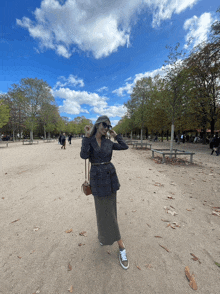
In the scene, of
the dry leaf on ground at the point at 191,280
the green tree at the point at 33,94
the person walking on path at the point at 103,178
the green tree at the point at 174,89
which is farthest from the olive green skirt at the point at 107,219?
the green tree at the point at 33,94

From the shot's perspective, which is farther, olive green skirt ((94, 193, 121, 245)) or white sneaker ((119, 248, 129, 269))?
olive green skirt ((94, 193, 121, 245))

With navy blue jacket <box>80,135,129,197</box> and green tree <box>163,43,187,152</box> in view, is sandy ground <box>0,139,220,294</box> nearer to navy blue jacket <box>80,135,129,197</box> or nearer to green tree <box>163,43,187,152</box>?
navy blue jacket <box>80,135,129,197</box>

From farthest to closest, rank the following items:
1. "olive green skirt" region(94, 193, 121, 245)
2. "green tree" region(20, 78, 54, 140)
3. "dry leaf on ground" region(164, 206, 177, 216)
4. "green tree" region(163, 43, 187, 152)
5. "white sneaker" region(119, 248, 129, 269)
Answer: "green tree" region(20, 78, 54, 140)
"green tree" region(163, 43, 187, 152)
"dry leaf on ground" region(164, 206, 177, 216)
"olive green skirt" region(94, 193, 121, 245)
"white sneaker" region(119, 248, 129, 269)

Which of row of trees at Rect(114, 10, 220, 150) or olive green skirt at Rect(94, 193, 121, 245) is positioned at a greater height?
row of trees at Rect(114, 10, 220, 150)

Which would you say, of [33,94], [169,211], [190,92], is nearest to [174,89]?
[190,92]

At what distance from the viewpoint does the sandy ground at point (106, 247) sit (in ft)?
5.64

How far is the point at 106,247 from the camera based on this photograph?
232 centimetres

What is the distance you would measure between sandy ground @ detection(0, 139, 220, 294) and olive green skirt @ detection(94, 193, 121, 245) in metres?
0.30

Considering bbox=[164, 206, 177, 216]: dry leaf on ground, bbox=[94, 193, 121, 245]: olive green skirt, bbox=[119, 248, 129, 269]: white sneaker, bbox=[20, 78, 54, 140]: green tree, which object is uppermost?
bbox=[20, 78, 54, 140]: green tree

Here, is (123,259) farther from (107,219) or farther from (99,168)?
(99,168)

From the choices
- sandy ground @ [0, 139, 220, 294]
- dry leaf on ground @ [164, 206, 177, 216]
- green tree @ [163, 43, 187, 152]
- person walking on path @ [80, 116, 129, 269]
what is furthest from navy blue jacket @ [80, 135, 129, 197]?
green tree @ [163, 43, 187, 152]

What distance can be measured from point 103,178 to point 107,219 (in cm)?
70

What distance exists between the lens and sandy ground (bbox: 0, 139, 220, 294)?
172cm

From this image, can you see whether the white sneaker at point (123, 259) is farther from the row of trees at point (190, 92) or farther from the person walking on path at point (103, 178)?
the row of trees at point (190, 92)
